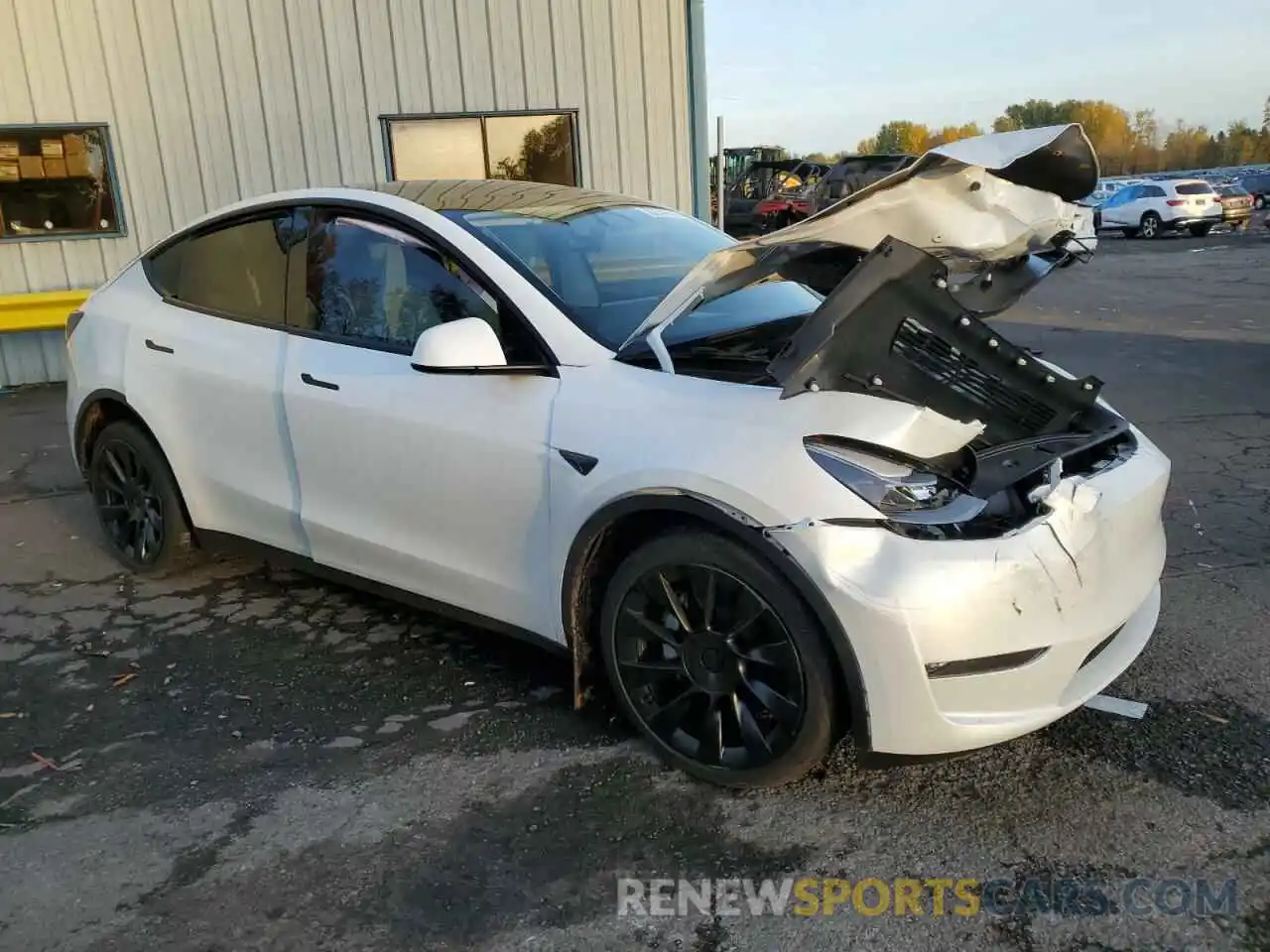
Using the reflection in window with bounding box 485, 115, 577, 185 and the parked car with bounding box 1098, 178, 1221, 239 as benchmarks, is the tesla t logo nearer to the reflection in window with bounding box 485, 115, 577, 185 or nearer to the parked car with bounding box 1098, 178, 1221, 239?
the reflection in window with bounding box 485, 115, 577, 185

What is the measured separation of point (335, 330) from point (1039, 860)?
277 cm

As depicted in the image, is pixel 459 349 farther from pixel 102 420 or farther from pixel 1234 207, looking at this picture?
pixel 1234 207

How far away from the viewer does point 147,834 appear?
2.79 meters

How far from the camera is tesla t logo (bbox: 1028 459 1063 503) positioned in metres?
2.65

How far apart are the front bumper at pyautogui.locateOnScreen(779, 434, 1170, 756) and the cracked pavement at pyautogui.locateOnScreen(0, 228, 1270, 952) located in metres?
0.32

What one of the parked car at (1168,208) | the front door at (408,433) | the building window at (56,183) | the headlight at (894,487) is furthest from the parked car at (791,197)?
the headlight at (894,487)

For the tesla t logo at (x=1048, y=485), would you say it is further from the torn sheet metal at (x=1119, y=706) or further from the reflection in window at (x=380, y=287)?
the reflection in window at (x=380, y=287)

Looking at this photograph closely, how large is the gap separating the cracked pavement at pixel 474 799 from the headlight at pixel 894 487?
725mm

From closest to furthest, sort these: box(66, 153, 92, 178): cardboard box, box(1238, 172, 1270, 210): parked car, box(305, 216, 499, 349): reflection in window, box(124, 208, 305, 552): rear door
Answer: box(305, 216, 499, 349): reflection in window, box(124, 208, 305, 552): rear door, box(66, 153, 92, 178): cardboard box, box(1238, 172, 1270, 210): parked car

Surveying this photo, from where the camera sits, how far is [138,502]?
15.1 ft

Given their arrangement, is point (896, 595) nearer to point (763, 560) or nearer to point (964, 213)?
point (763, 560)

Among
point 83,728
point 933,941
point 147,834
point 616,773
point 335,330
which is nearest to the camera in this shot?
point 933,941

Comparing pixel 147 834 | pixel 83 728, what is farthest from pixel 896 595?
pixel 83 728

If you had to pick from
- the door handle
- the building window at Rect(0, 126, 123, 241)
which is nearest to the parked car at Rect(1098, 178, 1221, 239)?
the building window at Rect(0, 126, 123, 241)
